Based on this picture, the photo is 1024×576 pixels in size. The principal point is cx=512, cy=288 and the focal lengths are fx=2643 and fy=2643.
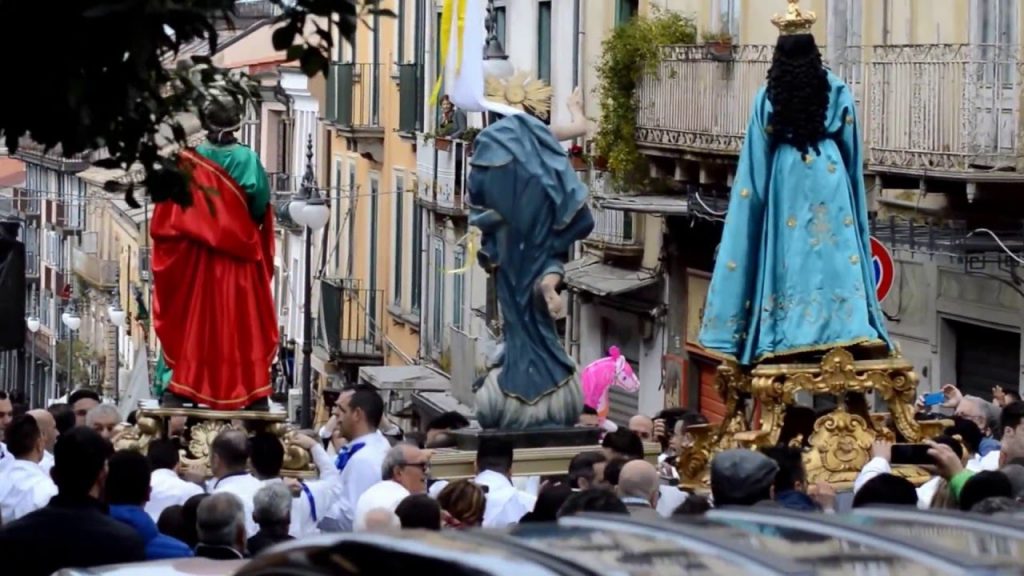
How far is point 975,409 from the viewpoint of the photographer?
46.1 feet

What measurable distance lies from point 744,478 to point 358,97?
35.3 metres

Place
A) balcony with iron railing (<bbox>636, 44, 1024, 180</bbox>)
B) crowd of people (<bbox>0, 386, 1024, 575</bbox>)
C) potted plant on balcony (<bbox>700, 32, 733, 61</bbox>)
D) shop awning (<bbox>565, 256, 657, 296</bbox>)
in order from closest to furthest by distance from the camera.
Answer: crowd of people (<bbox>0, 386, 1024, 575</bbox>)
balcony with iron railing (<bbox>636, 44, 1024, 180</bbox>)
potted plant on balcony (<bbox>700, 32, 733, 61</bbox>)
shop awning (<bbox>565, 256, 657, 296</bbox>)

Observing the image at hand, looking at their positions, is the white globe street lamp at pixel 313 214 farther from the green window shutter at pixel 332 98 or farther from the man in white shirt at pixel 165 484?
the green window shutter at pixel 332 98

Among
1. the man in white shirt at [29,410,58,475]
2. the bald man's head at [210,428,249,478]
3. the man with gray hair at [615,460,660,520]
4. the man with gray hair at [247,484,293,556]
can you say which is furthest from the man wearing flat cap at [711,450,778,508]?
the man in white shirt at [29,410,58,475]

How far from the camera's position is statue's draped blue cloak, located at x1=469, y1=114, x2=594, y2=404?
1289cm

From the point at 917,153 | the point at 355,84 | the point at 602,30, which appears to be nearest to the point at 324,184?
the point at 355,84

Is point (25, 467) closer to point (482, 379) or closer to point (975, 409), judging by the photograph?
point (482, 379)

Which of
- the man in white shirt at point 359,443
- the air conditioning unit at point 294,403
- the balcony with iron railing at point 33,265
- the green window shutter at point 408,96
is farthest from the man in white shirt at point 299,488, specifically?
the balcony with iron railing at point 33,265

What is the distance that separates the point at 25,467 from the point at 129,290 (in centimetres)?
5576

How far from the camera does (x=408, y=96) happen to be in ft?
132

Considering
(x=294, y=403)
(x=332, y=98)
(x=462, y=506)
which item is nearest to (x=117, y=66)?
(x=462, y=506)

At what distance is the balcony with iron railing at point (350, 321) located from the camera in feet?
143

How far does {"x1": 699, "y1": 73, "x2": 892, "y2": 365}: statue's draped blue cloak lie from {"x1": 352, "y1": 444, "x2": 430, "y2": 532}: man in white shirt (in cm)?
231

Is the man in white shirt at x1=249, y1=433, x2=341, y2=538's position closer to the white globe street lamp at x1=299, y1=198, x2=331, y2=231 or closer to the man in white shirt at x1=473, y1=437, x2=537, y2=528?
the man in white shirt at x1=473, y1=437, x2=537, y2=528
